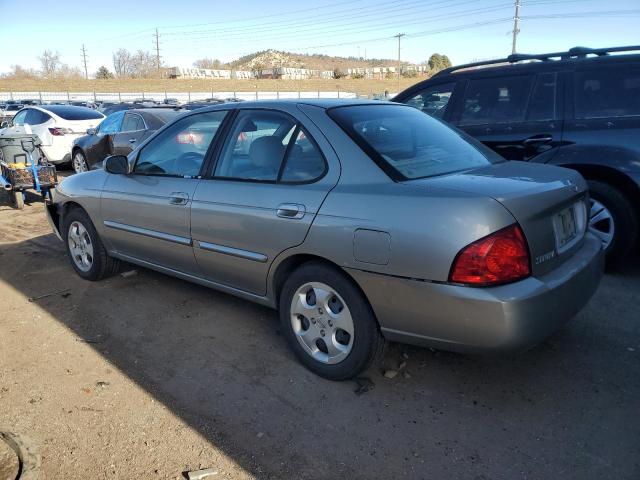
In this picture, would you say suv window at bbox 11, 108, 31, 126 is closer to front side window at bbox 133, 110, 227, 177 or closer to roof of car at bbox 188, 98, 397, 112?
front side window at bbox 133, 110, 227, 177

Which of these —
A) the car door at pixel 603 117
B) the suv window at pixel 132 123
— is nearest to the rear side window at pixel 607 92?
the car door at pixel 603 117

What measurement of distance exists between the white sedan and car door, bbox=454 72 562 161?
31.9 feet

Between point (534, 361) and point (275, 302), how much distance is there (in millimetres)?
1701

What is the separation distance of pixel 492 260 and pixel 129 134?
345 inches

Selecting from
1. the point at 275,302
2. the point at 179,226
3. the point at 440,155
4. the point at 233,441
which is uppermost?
the point at 440,155

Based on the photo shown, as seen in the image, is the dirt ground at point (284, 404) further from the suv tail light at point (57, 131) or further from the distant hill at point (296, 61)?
the distant hill at point (296, 61)

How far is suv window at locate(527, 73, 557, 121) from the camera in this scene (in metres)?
4.97

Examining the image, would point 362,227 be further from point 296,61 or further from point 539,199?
point 296,61

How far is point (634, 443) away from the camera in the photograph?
2521 mm

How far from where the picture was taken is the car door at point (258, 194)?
310 cm

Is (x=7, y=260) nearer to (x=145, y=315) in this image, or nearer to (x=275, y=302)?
(x=145, y=315)

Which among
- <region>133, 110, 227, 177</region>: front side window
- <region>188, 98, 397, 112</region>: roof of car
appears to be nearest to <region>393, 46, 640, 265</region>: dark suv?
<region>188, 98, 397, 112</region>: roof of car

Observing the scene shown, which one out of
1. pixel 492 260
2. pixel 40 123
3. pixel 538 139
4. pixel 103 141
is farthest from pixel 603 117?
pixel 40 123

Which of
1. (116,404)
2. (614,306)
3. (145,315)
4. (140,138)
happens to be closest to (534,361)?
(614,306)
